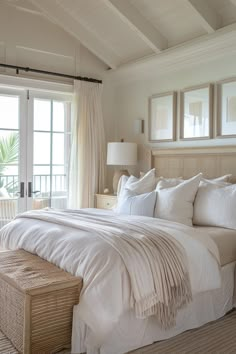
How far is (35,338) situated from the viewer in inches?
95.5

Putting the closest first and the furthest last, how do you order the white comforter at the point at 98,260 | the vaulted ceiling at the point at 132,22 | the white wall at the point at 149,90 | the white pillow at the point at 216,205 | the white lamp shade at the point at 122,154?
1. the white comforter at the point at 98,260
2. the white pillow at the point at 216,205
3. the vaulted ceiling at the point at 132,22
4. the white wall at the point at 149,90
5. the white lamp shade at the point at 122,154

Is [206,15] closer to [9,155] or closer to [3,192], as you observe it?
[9,155]

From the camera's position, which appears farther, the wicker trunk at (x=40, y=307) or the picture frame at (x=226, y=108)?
the picture frame at (x=226, y=108)

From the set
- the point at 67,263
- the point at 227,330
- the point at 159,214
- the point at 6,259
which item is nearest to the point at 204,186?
the point at 159,214

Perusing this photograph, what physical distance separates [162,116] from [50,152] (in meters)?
1.56

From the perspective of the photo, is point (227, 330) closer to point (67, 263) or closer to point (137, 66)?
point (67, 263)

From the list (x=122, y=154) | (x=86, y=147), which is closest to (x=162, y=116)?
(x=122, y=154)

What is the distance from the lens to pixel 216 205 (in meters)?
3.45

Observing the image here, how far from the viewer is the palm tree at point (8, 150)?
187 inches

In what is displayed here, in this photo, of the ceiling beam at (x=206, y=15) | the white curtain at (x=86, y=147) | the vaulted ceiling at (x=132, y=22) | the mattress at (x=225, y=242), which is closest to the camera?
the mattress at (x=225, y=242)

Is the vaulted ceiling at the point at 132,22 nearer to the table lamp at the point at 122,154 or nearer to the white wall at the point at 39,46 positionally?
the white wall at the point at 39,46

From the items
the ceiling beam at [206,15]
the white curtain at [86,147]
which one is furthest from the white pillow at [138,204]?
the ceiling beam at [206,15]

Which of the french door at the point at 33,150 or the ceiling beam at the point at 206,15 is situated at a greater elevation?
the ceiling beam at the point at 206,15

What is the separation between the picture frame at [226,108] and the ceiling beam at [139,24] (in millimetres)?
927
